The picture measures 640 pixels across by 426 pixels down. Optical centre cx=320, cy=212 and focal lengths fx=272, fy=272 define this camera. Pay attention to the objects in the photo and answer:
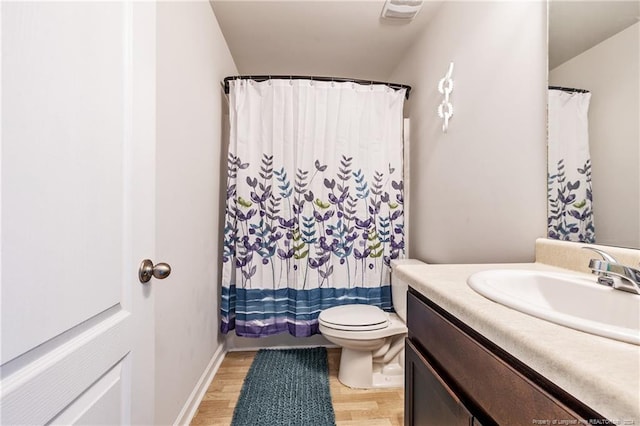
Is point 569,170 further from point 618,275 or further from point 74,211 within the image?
point 74,211

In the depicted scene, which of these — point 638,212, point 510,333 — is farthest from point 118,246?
point 638,212

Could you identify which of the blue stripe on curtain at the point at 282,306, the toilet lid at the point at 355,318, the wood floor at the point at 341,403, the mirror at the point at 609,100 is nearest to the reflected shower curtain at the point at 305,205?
the blue stripe on curtain at the point at 282,306

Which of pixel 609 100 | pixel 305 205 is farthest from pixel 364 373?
pixel 609 100

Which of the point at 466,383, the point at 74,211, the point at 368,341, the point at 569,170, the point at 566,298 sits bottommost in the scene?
the point at 368,341

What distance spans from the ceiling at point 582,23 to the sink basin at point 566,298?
2.57ft

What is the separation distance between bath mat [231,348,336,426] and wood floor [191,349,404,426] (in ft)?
0.14

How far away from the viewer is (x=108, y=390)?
580 millimetres

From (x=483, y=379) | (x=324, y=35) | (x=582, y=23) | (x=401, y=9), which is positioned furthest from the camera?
(x=324, y=35)

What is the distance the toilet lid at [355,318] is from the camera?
1.58 metres

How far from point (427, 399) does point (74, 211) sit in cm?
96

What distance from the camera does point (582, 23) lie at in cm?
96

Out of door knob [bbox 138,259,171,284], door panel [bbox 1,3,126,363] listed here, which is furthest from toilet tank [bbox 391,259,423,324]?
door panel [bbox 1,3,126,363]

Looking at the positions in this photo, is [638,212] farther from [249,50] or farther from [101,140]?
[249,50]

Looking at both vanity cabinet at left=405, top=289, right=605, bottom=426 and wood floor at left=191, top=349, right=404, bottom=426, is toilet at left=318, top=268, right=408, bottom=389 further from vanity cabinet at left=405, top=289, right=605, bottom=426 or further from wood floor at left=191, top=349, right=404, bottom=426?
vanity cabinet at left=405, top=289, right=605, bottom=426
